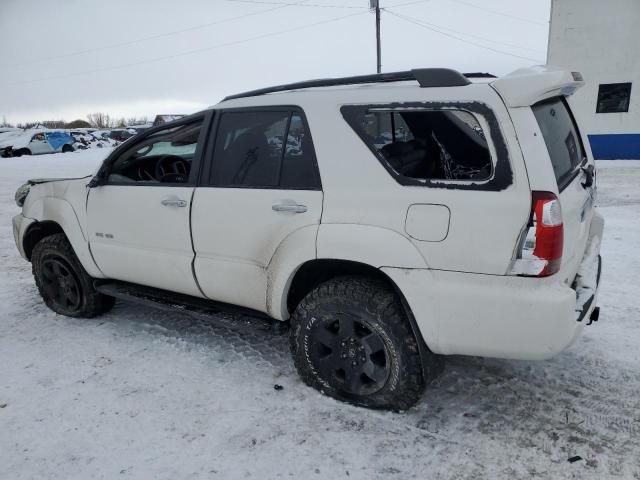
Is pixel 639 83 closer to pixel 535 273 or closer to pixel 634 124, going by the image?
pixel 634 124

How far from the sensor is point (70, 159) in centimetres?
2219

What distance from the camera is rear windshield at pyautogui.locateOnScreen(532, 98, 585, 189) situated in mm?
2490

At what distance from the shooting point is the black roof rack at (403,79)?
2496 mm

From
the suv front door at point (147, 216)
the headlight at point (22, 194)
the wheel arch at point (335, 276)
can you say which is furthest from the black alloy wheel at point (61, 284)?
the wheel arch at point (335, 276)

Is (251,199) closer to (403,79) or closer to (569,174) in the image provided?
(403,79)

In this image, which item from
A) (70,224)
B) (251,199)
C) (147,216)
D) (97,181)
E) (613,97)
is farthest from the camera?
(613,97)

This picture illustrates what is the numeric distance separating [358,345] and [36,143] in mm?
28533

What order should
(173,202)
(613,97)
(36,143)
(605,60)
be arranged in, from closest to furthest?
(173,202)
(605,60)
(613,97)
(36,143)

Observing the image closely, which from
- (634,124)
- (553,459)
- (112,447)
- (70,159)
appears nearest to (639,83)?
(634,124)

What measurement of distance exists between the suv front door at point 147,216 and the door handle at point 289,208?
0.69m

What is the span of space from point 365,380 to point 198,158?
69.6 inches

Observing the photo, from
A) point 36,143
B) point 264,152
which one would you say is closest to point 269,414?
point 264,152

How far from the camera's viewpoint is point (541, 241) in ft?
7.45

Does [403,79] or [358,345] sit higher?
[403,79]
